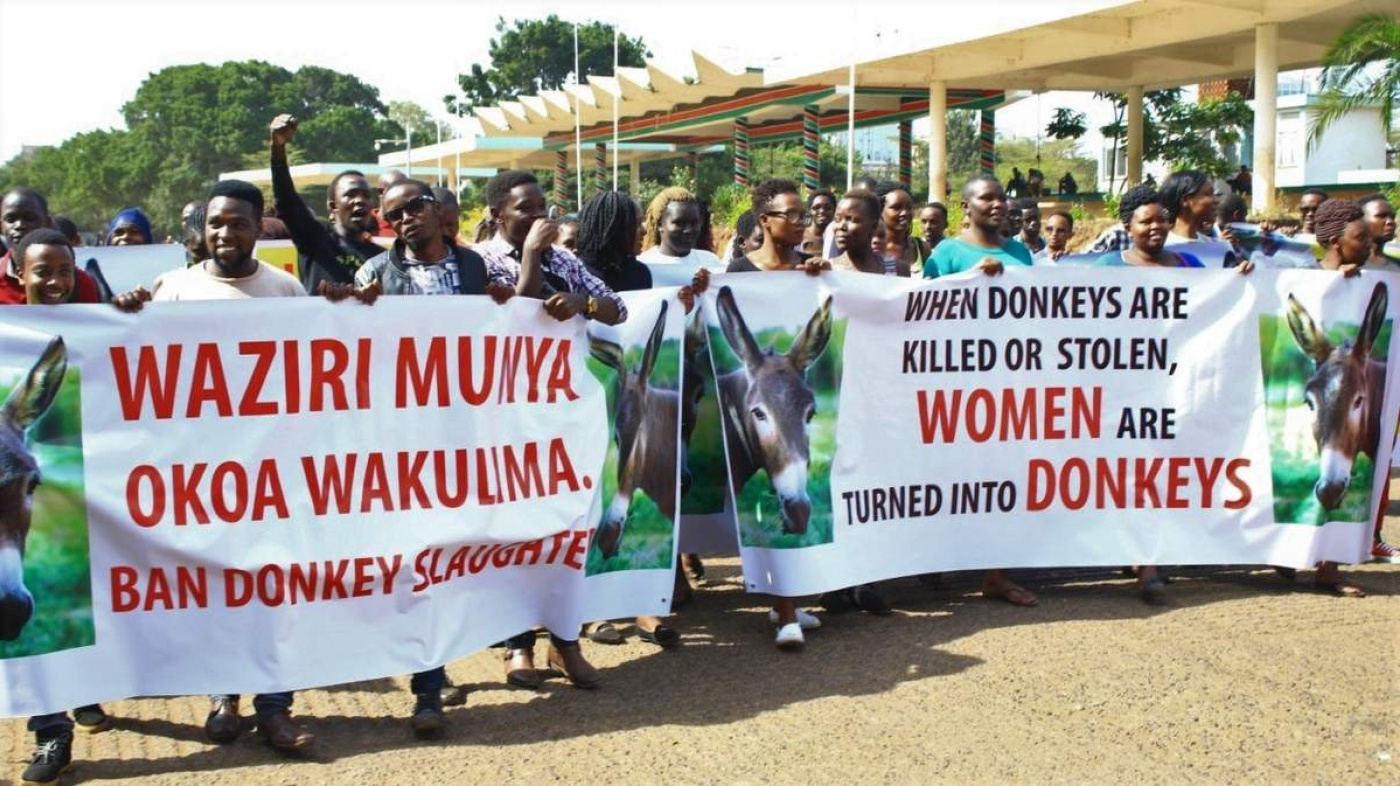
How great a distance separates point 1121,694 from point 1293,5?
19.7 metres

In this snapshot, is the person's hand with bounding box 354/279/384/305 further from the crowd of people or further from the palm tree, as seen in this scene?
the palm tree

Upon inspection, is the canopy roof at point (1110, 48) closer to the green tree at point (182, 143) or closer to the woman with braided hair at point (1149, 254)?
the woman with braided hair at point (1149, 254)

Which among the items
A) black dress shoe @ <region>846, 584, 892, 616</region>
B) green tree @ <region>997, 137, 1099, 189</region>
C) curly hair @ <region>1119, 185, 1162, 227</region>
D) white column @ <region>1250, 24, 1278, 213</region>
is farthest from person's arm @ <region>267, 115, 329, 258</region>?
green tree @ <region>997, 137, 1099, 189</region>

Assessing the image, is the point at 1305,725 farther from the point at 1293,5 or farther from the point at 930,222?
the point at 1293,5

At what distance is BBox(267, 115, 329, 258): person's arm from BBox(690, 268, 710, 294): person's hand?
1.48m

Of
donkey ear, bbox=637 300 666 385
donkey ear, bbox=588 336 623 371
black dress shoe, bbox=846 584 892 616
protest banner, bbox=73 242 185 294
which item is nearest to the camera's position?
donkey ear, bbox=588 336 623 371

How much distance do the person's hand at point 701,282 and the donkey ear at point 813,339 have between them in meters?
0.41

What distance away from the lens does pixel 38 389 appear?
166 inches

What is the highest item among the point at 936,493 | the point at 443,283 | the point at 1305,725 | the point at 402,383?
the point at 443,283

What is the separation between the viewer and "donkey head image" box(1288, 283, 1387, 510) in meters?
6.29

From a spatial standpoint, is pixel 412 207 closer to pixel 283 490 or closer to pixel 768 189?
pixel 283 490

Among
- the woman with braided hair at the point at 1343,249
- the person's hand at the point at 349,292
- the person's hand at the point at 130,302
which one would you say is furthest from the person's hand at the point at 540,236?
the woman with braided hair at the point at 1343,249

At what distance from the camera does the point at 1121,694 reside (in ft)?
16.0

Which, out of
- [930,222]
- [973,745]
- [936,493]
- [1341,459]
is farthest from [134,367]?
[930,222]
